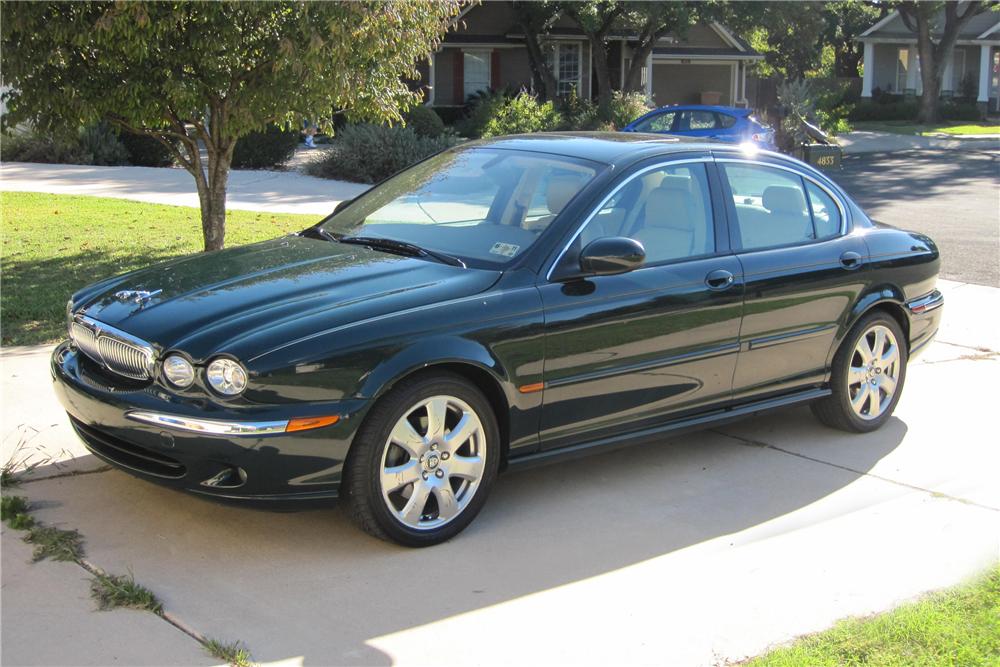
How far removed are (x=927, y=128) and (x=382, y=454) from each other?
4128cm

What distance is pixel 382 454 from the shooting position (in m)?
4.39

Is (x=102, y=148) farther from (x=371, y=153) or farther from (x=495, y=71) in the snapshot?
(x=495, y=71)

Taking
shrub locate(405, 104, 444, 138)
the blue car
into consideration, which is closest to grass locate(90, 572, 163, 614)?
the blue car

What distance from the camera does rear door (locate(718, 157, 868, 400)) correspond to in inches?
225

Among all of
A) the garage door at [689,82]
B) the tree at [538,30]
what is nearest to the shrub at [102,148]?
the tree at [538,30]

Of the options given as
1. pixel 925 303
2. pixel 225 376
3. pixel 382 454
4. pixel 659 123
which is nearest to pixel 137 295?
pixel 225 376

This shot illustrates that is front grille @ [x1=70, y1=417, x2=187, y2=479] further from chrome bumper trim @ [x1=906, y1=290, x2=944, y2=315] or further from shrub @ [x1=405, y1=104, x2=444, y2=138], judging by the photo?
shrub @ [x1=405, y1=104, x2=444, y2=138]

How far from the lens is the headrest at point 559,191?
522 centimetres

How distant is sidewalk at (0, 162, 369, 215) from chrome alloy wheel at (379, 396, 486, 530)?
34.7 feet

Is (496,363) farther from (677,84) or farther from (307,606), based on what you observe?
(677,84)

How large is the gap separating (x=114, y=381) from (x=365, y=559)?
127 centimetres

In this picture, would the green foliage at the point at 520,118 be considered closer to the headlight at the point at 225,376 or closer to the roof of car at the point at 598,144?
the roof of car at the point at 598,144

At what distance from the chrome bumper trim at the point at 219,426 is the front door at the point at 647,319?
4.23ft

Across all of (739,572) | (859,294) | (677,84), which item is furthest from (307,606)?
(677,84)
